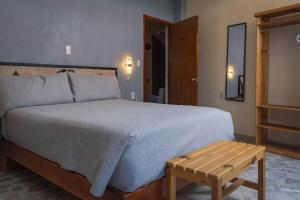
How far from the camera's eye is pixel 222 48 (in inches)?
165

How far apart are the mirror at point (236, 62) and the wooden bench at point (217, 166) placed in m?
2.21

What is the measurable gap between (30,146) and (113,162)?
1109 millimetres

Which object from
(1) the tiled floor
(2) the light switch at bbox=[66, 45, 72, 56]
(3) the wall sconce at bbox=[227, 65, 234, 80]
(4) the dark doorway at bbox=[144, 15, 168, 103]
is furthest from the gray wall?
(4) the dark doorway at bbox=[144, 15, 168, 103]

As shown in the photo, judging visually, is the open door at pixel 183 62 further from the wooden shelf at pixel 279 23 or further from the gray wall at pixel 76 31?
the wooden shelf at pixel 279 23

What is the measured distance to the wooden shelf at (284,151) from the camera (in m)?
2.94

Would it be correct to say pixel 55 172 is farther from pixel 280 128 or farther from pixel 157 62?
pixel 157 62

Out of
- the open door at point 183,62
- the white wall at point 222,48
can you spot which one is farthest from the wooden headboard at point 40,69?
the white wall at point 222,48

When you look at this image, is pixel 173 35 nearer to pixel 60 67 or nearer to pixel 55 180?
pixel 60 67

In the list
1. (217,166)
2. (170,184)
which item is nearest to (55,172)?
(170,184)

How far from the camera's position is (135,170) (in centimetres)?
136

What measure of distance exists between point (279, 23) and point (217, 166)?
2.54m

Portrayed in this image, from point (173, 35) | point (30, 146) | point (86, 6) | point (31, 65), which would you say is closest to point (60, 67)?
point (31, 65)

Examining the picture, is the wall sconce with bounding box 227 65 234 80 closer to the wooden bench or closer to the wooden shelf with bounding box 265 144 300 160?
the wooden shelf with bounding box 265 144 300 160

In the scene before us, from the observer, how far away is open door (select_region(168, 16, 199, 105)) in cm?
428
